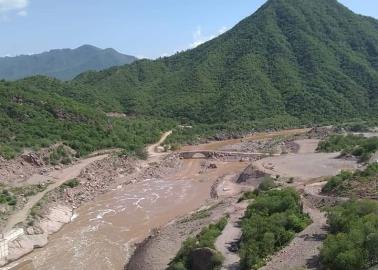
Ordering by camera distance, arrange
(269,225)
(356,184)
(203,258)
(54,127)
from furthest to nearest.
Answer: (54,127)
(356,184)
(269,225)
(203,258)

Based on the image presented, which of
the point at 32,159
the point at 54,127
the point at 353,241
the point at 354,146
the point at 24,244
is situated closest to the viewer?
the point at 353,241

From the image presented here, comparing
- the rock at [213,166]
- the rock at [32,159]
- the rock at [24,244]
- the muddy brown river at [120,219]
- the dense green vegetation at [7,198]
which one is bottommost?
the muddy brown river at [120,219]

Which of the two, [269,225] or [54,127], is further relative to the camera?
[54,127]

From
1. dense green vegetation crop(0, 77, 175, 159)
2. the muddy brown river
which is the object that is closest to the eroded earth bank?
the muddy brown river

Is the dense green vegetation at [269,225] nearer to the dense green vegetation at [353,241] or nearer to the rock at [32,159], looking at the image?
the dense green vegetation at [353,241]

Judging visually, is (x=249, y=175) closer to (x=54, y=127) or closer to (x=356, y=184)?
(x=356, y=184)

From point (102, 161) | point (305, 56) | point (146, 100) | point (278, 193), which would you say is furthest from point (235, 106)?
point (278, 193)

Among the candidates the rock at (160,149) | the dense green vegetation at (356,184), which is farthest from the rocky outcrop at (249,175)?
the rock at (160,149)

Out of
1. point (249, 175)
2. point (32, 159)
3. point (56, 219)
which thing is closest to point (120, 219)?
point (56, 219)

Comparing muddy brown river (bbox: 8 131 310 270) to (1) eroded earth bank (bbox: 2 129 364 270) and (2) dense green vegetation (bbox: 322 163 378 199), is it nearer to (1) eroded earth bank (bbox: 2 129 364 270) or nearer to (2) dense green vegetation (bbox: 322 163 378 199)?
(1) eroded earth bank (bbox: 2 129 364 270)
